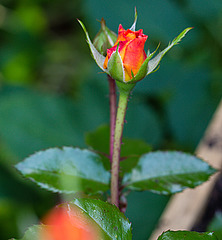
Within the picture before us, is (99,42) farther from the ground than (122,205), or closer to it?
farther from the ground

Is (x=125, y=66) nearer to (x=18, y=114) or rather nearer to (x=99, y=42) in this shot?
(x=99, y=42)

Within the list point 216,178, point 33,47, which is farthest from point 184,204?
point 33,47

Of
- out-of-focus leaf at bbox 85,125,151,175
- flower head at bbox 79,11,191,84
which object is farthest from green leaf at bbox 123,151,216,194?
flower head at bbox 79,11,191,84

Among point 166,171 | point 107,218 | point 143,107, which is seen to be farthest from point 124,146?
point 143,107

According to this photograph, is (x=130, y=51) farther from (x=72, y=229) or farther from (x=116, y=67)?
(x=72, y=229)

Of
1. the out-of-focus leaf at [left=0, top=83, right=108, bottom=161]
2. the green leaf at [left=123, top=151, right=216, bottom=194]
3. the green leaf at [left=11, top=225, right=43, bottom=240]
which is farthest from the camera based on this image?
the out-of-focus leaf at [left=0, top=83, right=108, bottom=161]

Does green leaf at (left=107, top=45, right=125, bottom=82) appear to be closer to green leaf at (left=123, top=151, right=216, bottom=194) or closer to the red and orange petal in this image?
the red and orange petal
